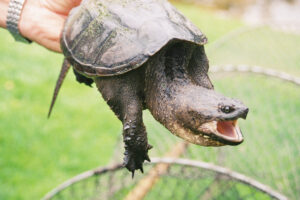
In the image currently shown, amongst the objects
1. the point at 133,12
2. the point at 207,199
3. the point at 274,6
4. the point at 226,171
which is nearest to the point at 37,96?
Answer: the point at 207,199

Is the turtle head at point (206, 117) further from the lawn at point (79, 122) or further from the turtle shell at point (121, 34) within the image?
the lawn at point (79, 122)

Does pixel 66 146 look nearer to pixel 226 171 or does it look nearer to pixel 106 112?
pixel 106 112

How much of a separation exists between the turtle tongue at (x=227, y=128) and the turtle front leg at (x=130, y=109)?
0.78 ft

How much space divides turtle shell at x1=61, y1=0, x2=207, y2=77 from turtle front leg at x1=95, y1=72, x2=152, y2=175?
0.05 metres

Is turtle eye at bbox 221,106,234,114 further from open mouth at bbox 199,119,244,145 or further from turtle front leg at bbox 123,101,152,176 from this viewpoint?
turtle front leg at bbox 123,101,152,176

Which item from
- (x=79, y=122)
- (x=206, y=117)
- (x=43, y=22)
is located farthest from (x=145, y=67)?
(x=79, y=122)

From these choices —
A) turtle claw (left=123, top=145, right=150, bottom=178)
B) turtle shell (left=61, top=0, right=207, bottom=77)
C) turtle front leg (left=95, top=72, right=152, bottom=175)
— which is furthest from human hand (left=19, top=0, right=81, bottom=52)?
turtle claw (left=123, top=145, right=150, bottom=178)

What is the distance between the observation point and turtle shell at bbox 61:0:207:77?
42.1 inches

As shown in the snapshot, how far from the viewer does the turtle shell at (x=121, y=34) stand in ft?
3.51

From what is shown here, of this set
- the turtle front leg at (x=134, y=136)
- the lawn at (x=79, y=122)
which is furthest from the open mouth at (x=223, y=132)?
the lawn at (x=79, y=122)

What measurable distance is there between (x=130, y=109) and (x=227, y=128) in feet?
0.92

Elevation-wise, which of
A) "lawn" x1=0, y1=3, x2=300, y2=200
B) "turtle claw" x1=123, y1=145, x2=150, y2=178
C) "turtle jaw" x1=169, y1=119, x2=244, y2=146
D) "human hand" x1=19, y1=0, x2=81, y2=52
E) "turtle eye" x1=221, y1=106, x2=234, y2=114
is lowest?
"lawn" x1=0, y1=3, x2=300, y2=200

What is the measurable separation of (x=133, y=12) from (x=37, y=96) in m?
3.03

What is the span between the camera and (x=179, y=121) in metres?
1.04
